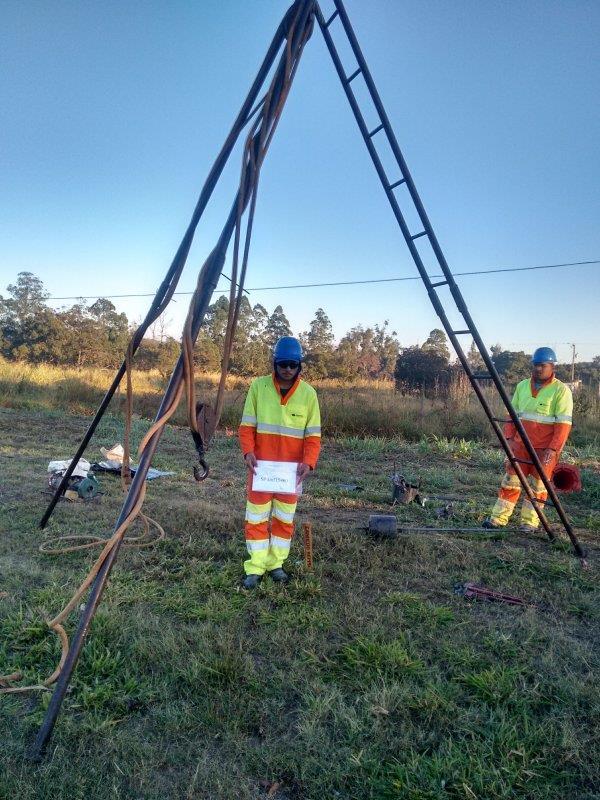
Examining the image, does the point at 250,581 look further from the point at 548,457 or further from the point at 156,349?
the point at 156,349

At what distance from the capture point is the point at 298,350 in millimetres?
4047

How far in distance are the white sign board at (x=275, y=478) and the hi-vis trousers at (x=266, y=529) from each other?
10 centimetres

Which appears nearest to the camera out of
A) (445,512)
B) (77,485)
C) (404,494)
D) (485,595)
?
(485,595)

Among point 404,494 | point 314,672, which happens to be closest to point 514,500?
point 404,494

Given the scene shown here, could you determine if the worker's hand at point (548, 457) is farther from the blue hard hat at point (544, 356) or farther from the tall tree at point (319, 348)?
the tall tree at point (319, 348)

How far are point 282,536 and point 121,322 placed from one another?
5126 centimetres

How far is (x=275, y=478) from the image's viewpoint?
3.95 m

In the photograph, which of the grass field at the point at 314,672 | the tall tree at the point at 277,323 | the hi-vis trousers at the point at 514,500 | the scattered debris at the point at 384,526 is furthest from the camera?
the tall tree at the point at 277,323

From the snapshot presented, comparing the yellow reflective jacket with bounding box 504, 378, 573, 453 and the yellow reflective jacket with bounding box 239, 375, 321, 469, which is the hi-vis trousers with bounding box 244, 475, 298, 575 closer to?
the yellow reflective jacket with bounding box 239, 375, 321, 469

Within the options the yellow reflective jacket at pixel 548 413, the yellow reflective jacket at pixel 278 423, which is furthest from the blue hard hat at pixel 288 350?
the yellow reflective jacket at pixel 548 413

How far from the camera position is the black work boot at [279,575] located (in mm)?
4004

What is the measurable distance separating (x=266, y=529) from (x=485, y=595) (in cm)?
186

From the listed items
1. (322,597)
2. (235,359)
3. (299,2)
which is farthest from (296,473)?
(235,359)

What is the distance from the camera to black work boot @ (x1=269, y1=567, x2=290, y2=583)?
13.1 ft
